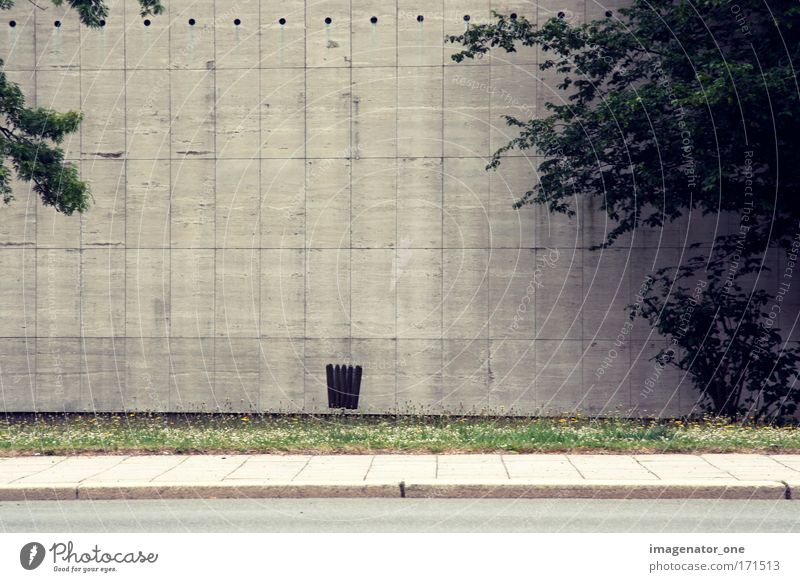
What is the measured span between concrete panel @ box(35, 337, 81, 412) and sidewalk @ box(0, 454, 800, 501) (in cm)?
883

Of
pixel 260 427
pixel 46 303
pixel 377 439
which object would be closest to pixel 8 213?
pixel 46 303

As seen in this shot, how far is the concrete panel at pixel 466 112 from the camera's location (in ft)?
70.5

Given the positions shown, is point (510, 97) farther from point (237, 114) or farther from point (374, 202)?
point (237, 114)

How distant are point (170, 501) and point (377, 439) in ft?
13.5

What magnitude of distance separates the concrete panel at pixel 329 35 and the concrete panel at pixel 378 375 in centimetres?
593

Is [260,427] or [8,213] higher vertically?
[8,213]

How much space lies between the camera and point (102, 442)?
14.6m

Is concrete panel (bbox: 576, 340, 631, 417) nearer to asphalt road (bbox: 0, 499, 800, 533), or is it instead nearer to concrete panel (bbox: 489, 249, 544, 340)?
concrete panel (bbox: 489, 249, 544, 340)

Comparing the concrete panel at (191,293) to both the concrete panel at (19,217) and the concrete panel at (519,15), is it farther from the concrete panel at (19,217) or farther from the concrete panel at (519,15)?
the concrete panel at (519,15)

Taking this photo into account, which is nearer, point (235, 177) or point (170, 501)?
point (170, 501)

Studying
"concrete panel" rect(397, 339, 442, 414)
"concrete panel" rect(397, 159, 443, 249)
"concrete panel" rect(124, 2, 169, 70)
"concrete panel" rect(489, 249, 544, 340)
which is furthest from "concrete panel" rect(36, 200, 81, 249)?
"concrete panel" rect(489, 249, 544, 340)

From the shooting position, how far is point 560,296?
2142 cm

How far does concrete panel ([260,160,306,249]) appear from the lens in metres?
21.7

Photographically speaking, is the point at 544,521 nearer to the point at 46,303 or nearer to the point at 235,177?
the point at 235,177
